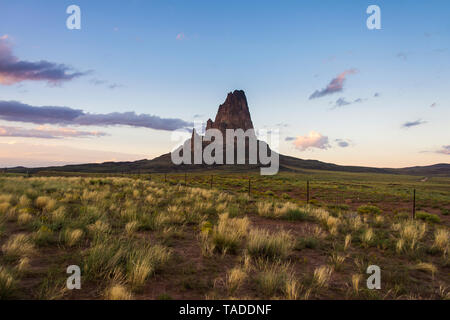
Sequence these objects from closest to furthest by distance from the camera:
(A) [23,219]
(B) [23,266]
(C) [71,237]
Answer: (B) [23,266] → (C) [71,237] → (A) [23,219]

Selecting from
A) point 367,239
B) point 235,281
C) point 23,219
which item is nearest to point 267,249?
point 235,281

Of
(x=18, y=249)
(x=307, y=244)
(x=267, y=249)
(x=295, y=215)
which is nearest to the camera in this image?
(x=18, y=249)

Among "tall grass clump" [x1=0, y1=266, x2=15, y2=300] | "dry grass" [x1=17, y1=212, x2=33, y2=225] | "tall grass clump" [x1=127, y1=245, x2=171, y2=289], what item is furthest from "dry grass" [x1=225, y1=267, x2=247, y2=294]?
"dry grass" [x1=17, y1=212, x2=33, y2=225]

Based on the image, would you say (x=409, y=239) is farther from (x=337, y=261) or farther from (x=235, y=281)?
(x=235, y=281)

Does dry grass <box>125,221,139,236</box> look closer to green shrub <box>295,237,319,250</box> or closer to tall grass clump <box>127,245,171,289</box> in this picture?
tall grass clump <box>127,245,171,289</box>

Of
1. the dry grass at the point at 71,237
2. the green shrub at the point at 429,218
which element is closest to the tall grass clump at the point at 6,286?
the dry grass at the point at 71,237

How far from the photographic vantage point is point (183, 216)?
1088cm

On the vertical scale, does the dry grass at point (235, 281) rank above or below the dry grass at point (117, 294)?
below

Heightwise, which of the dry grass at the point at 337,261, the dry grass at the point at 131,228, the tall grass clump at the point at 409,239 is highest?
the dry grass at the point at 131,228

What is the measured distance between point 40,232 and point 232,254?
17.3 feet

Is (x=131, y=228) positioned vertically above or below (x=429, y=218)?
above

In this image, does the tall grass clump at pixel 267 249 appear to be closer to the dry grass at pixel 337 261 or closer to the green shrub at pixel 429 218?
the dry grass at pixel 337 261

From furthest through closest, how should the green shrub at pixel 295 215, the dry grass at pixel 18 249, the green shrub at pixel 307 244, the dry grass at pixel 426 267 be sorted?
the green shrub at pixel 295 215
the green shrub at pixel 307 244
the dry grass at pixel 426 267
the dry grass at pixel 18 249
